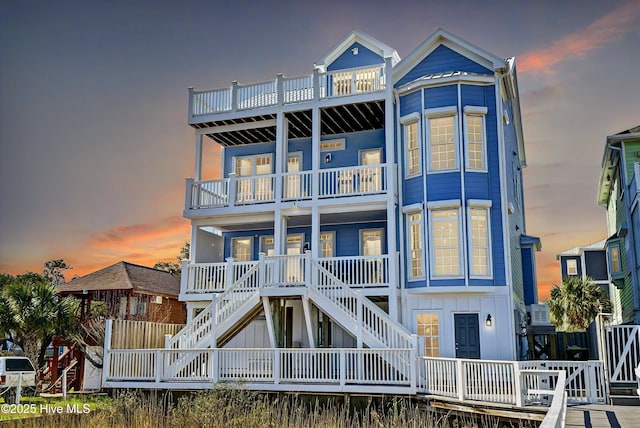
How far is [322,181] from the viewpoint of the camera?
64.6ft

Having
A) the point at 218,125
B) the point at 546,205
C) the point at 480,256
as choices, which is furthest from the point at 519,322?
the point at 218,125

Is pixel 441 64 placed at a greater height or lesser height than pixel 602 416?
greater

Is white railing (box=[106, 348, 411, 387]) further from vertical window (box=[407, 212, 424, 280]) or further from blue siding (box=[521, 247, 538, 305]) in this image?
blue siding (box=[521, 247, 538, 305])

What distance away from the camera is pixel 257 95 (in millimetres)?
21031

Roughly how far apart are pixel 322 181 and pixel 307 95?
3.31 meters

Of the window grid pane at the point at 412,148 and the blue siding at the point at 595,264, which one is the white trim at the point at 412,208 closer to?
the window grid pane at the point at 412,148

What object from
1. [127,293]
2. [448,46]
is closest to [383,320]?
[448,46]

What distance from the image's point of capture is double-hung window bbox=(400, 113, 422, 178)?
19234mm

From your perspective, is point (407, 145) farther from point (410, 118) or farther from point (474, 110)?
point (474, 110)

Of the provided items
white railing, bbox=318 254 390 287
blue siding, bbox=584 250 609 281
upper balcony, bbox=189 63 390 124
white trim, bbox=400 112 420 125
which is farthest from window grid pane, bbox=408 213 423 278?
blue siding, bbox=584 250 609 281

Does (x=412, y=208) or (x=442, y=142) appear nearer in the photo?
(x=412, y=208)

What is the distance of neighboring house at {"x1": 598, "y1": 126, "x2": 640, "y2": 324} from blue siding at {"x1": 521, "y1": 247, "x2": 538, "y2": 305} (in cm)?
341

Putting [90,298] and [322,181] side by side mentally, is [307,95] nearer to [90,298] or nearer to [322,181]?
[322,181]

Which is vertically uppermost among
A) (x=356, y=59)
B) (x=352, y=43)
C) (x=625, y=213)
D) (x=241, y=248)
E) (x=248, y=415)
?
(x=352, y=43)
